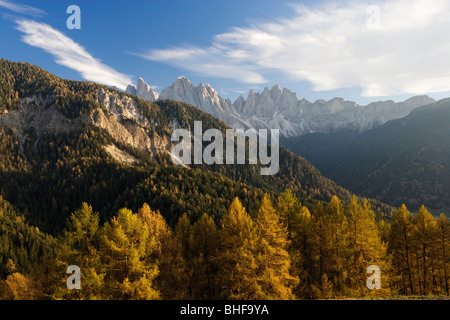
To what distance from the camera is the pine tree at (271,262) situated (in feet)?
80.6

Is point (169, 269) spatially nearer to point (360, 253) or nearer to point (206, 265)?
point (206, 265)

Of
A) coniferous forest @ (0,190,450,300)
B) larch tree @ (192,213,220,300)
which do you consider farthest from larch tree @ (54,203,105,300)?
larch tree @ (192,213,220,300)

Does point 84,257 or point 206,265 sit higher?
point 84,257

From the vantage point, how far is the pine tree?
2458 centimetres

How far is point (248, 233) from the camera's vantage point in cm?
2608

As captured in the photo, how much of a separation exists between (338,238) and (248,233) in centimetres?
1479

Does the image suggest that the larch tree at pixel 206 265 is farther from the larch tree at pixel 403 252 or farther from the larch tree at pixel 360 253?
the larch tree at pixel 403 252

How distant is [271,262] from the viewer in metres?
25.5

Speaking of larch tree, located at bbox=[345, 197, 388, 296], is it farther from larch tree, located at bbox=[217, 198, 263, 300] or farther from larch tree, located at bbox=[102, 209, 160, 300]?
larch tree, located at bbox=[102, 209, 160, 300]

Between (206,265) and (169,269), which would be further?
(206,265)

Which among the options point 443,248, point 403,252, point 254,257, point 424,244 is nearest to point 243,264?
point 254,257
